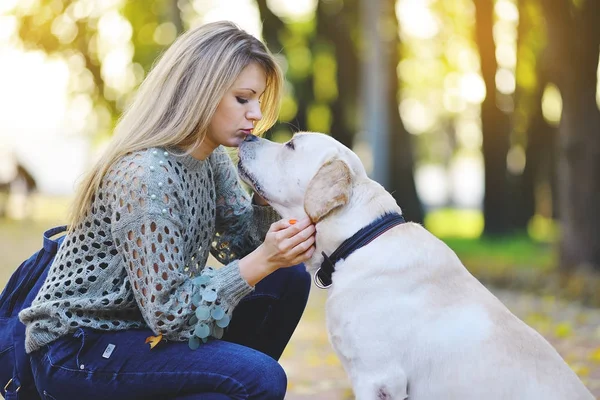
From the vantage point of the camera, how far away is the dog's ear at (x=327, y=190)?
3.22m

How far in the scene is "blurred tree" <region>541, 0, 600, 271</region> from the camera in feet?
33.9

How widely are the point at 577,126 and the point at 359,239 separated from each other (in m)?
7.97

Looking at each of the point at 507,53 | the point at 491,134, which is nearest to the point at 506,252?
the point at 491,134

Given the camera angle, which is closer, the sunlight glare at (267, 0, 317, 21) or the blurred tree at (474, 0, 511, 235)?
the blurred tree at (474, 0, 511, 235)

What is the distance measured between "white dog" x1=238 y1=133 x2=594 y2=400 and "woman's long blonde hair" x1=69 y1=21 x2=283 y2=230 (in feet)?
1.81

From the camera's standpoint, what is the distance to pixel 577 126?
34.0ft

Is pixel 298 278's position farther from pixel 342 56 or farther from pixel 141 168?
pixel 342 56

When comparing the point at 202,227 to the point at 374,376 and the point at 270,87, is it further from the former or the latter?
the point at 374,376

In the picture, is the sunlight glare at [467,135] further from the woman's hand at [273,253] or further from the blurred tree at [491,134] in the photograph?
the woman's hand at [273,253]

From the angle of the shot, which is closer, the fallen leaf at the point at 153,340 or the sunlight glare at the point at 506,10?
the fallen leaf at the point at 153,340

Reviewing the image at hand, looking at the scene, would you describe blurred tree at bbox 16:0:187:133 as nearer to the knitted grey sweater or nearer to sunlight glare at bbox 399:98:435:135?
sunlight glare at bbox 399:98:435:135

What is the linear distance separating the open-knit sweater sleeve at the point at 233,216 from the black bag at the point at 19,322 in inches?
28.8

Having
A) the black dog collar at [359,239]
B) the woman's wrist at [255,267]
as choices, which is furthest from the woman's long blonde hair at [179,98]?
the black dog collar at [359,239]

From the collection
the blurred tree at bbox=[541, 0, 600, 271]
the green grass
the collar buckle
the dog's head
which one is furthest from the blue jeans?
the green grass
